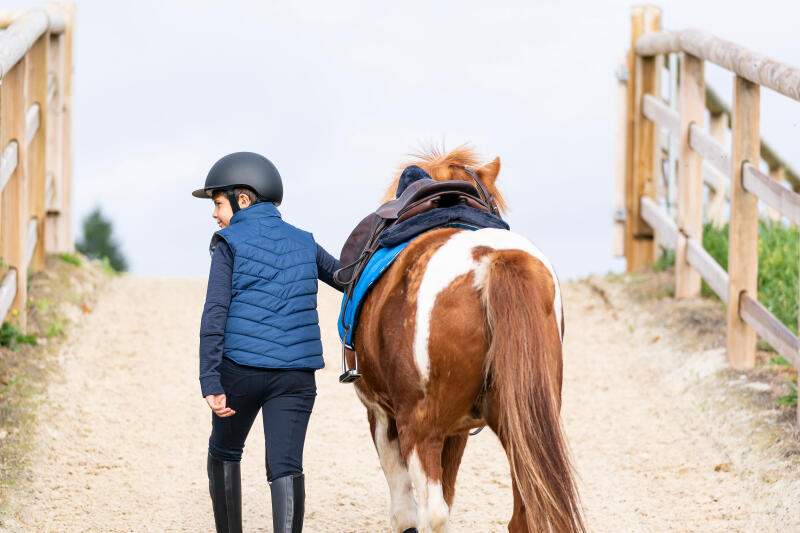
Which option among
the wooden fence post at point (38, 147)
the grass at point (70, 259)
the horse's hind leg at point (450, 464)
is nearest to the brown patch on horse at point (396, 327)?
the horse's hind leg at point (450, 464)

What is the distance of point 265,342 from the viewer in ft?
12.7

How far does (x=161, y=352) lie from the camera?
7.89 meters

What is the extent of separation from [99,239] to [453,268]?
130 ft

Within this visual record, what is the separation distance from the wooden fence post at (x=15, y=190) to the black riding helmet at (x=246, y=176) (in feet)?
12.2

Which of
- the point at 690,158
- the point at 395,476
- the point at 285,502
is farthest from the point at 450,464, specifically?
the point at 690,158

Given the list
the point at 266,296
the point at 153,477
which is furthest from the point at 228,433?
the point at 153,477

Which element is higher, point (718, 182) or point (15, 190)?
point (15, 190)

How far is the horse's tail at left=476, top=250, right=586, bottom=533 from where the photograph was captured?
11.1ft

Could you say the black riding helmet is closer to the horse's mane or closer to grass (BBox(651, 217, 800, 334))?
the horse's mane

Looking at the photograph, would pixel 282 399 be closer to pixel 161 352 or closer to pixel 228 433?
pixel 228 433

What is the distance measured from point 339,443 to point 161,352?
2208 millimetres

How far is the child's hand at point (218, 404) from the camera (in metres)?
3.78

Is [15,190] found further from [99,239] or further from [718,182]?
[99,239]

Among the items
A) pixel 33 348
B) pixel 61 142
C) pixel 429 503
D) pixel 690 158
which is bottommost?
pixel 33 348
